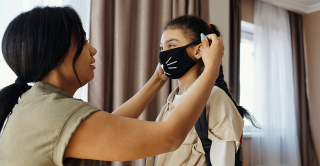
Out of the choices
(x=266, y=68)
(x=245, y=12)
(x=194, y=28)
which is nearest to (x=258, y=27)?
(x=245, y=12)

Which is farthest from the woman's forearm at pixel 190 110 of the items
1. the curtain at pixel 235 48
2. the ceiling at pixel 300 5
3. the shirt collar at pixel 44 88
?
the ceiling at pixel 300 5

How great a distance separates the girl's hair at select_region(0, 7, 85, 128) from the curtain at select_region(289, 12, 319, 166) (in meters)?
3.75

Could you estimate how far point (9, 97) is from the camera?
668mm

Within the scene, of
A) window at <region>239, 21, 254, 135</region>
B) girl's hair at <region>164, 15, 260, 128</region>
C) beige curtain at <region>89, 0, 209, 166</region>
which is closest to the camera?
girl's hair at <region>164, 15, 260, 128</region>

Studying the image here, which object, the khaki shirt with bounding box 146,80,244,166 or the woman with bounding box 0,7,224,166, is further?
the khaki shirt with bounding box 146,80,244,166

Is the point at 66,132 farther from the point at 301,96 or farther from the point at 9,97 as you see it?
the point at 301,96

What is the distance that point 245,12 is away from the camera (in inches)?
135

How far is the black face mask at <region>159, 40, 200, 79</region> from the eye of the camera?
1.13 metres

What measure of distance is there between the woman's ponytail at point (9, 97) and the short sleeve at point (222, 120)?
667 mm

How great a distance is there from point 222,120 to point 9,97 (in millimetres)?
714

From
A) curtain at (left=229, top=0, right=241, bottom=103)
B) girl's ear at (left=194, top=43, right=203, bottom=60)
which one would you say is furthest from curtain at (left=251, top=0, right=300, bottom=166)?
girl's ear at (left=194, top=43, right=203, bottom=60)

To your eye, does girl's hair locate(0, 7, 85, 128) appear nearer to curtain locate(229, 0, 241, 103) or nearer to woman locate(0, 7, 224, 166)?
woman locate(0, 7, 224, 166)

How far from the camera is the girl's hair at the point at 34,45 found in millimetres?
644

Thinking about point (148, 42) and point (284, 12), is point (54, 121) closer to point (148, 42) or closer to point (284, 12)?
point (148, 42)
